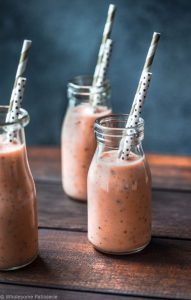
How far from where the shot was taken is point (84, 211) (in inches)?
50.6

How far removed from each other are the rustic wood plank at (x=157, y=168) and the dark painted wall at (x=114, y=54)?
26 cm

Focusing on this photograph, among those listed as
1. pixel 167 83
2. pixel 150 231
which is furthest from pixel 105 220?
pixel 167 83

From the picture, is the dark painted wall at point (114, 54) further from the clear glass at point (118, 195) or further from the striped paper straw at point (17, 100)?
the striped paper straw at point (17, 100)

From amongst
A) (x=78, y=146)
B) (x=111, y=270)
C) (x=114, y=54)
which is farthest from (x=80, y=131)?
(x=114, y=54)

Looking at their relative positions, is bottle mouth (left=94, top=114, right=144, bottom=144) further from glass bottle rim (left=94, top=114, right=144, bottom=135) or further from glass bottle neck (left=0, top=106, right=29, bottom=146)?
glass bottle neck (left=0, top=106, right=29, bottom=146)

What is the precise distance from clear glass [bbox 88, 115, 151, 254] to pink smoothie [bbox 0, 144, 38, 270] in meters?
0.12

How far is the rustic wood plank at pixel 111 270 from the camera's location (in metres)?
0.97

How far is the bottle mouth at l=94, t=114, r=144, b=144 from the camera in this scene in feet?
3.43

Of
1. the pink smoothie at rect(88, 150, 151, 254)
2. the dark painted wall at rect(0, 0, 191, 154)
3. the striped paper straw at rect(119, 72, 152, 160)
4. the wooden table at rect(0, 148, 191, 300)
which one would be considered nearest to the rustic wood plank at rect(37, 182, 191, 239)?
the wooden table at rect(0, 148, 191, 300)

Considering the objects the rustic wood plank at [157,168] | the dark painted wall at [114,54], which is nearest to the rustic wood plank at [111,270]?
the rustic wood plank at [157,168]

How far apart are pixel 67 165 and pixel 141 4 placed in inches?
24.6

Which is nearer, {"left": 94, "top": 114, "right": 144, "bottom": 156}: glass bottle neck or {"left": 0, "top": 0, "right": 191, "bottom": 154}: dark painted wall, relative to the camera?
{"left": 94, "top": 114, "right": 144, "bottom": 156}: glass bottle neck

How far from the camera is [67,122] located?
52.9 inches

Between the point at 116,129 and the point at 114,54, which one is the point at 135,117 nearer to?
the point at 116,129
